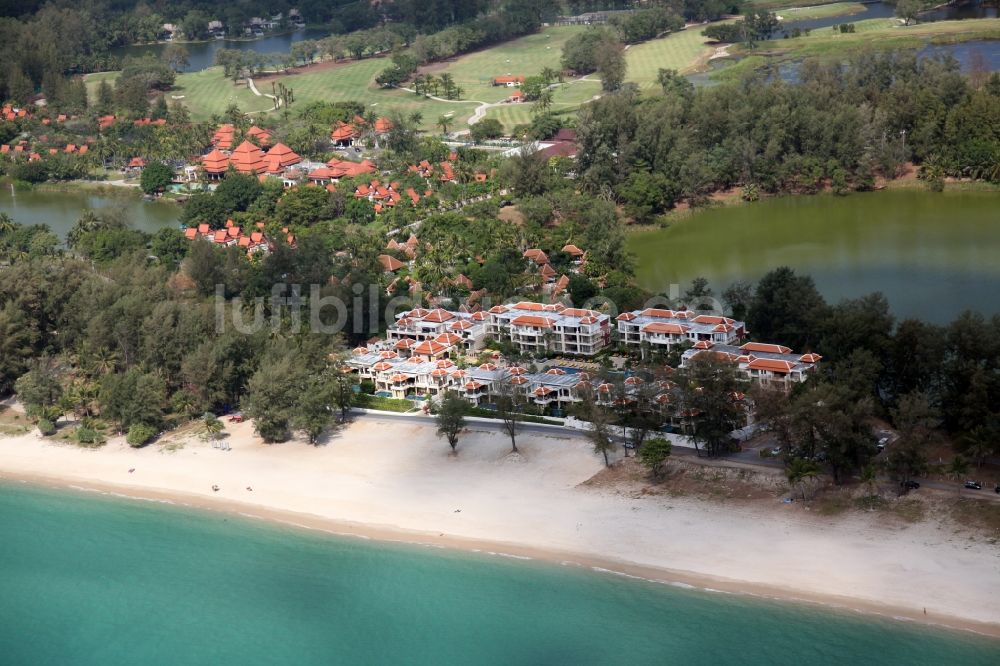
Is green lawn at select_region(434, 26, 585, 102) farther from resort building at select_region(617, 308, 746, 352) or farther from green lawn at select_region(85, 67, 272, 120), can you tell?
resort building at select_region(617, 308, 746, 352)

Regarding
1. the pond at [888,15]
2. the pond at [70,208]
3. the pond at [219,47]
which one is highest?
the pond at [219,47]

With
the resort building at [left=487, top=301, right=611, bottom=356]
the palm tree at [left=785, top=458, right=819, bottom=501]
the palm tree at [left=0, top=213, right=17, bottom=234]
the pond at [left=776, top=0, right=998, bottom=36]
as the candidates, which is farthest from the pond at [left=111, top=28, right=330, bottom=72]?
the palm tree at [left=785, top=458, right=819, bottom=501]

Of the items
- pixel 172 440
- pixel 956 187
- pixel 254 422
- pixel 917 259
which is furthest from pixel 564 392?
pixel 956 187

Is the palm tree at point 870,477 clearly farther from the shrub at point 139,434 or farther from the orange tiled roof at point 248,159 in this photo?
the orange tiled roof at point 248,159

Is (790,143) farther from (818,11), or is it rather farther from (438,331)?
(818,11)

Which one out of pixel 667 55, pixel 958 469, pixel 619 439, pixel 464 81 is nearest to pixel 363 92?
pixel 464 81

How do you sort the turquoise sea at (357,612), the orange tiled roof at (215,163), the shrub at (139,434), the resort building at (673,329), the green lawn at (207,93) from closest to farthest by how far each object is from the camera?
1. the turquoise sea at (357,612)
2. the shrub at (139,434)
3. the resort building at (673,329)
4. the orange tiled roof at (215,163)
5. the green lawn at (207,93)

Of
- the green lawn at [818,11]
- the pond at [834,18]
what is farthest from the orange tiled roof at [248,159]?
the green lawn at [818,11]
